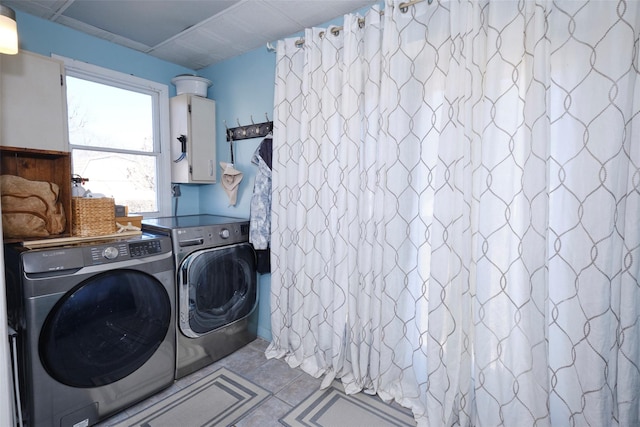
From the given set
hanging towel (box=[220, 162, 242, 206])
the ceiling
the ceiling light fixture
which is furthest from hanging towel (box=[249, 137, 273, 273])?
the ceiling light fixture

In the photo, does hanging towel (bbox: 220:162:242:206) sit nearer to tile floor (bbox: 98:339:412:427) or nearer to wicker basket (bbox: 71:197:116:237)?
wicker basket (bbox: 71:197:116:237)

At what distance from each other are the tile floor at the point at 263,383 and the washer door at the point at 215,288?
0.27 metres

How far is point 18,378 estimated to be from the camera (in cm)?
138

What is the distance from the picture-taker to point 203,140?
2551 mm

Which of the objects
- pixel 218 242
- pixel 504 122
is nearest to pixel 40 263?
pixel 218 242

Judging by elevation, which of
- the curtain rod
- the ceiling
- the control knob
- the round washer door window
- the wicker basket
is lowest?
the round washer door window

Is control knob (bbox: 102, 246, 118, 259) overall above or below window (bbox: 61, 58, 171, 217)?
below

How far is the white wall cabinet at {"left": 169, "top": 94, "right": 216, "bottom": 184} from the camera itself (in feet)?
8.14

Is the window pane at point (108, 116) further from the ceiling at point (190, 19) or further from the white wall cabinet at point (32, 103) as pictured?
the white wall cabinet at point (32, 103)

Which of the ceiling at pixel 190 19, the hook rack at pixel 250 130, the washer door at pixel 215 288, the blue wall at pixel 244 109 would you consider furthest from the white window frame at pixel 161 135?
the washer door at pixel 215 288

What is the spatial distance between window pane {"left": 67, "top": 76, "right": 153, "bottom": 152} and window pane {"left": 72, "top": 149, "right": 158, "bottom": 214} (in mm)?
86

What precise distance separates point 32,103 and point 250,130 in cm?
127

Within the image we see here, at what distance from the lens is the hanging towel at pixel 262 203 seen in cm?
220

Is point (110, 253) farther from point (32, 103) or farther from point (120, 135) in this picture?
point (120, 135)
